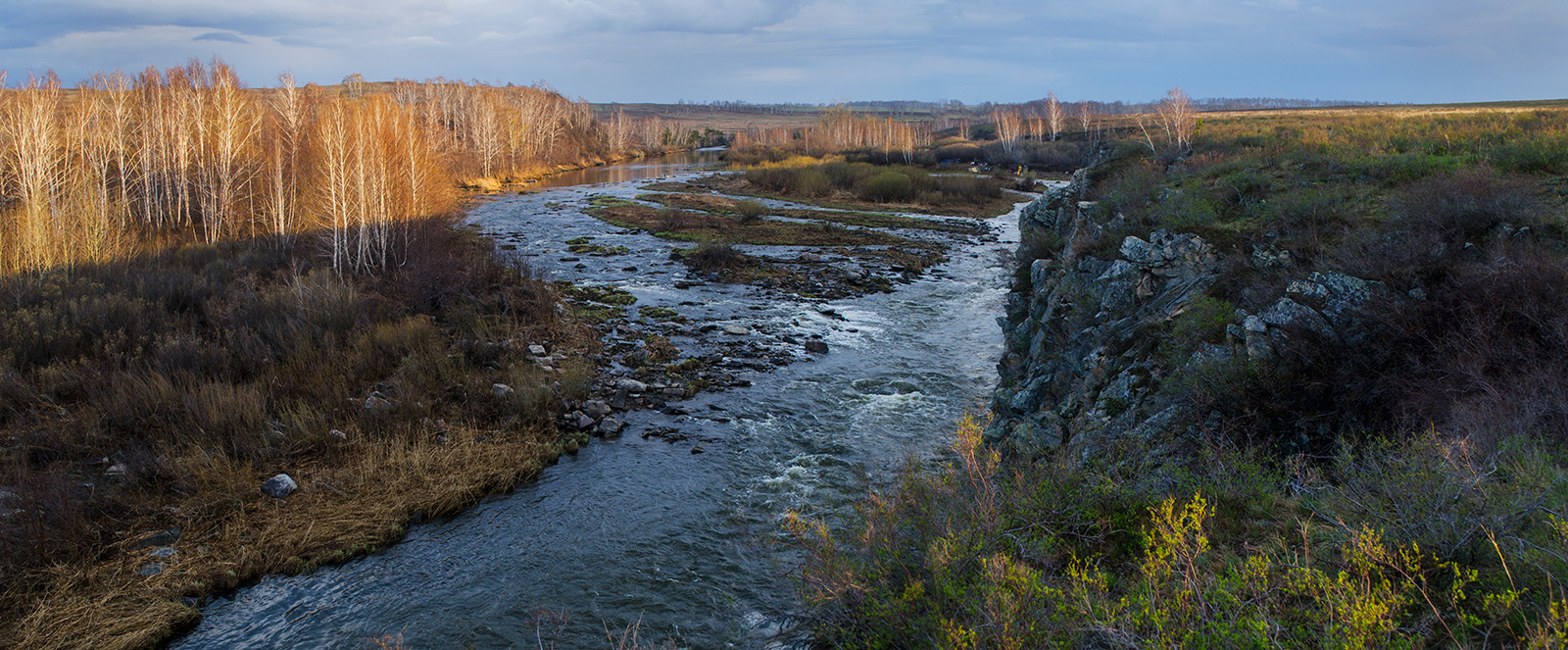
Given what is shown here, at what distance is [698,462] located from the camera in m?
10.3

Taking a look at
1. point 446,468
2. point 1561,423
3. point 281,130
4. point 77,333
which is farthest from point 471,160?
point 1561,423

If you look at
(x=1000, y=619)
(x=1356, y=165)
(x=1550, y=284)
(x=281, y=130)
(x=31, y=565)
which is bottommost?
(x=31, y=565)

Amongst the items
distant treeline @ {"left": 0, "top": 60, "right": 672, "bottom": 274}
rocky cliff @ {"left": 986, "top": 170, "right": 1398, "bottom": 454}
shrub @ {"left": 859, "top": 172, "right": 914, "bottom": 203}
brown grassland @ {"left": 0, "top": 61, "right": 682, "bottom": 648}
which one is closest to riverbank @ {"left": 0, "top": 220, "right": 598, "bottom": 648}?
brown grassland @ {"left": 0, "top": 61, "right": 682, "bottom": 648}

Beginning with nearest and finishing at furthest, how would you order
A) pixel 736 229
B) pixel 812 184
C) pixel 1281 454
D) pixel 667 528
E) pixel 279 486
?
pixel 1281 454, pixel 667 528, pixel 279 486, pixel 736 229, pixel 812 184

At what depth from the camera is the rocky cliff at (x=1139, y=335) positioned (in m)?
6.71

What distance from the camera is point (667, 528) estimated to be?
8508 millimetres

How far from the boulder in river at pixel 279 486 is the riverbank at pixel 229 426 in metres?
0.09

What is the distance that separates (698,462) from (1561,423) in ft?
27.7

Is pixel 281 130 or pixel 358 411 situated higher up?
A: pixel 281 130

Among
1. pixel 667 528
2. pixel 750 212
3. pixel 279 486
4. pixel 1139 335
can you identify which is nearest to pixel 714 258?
pixel 750 212

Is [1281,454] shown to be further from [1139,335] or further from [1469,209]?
[1469,209]

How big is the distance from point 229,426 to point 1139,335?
1173 cm

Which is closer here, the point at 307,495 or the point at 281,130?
the point at 307,495

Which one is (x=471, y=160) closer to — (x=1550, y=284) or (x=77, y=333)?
(x=77, y=333)
